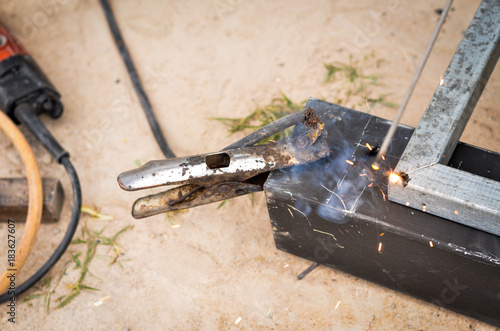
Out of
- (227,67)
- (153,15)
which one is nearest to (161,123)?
(227,67)

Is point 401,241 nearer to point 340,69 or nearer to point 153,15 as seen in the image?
point 340,69

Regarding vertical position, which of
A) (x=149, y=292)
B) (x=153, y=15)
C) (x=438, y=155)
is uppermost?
(x=438, y=155)

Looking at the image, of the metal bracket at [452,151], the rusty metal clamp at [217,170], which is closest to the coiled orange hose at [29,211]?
the rusty metal clamp at [217,170]

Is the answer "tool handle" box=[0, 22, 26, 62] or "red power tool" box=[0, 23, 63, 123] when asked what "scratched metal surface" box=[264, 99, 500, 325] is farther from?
"tool handle" box=[0, 22, 26, 62]

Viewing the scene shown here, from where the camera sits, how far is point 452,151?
6.82 feet

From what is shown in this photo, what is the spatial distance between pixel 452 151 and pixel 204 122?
1.77m

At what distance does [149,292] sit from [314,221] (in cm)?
108

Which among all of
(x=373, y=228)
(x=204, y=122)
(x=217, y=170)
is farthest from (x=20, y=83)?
(x=373, y=228)

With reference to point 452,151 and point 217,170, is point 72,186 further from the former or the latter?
A: point 452,151

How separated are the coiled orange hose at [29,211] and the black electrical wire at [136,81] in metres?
0.80

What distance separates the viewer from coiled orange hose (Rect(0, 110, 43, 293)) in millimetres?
2514

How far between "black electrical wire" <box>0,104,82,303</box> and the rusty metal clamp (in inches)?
30.0

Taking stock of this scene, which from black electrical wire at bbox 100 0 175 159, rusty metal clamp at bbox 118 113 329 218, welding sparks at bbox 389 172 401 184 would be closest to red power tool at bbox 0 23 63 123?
black electrical wire at bbox 100 0 175 159

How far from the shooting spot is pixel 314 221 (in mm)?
2174
